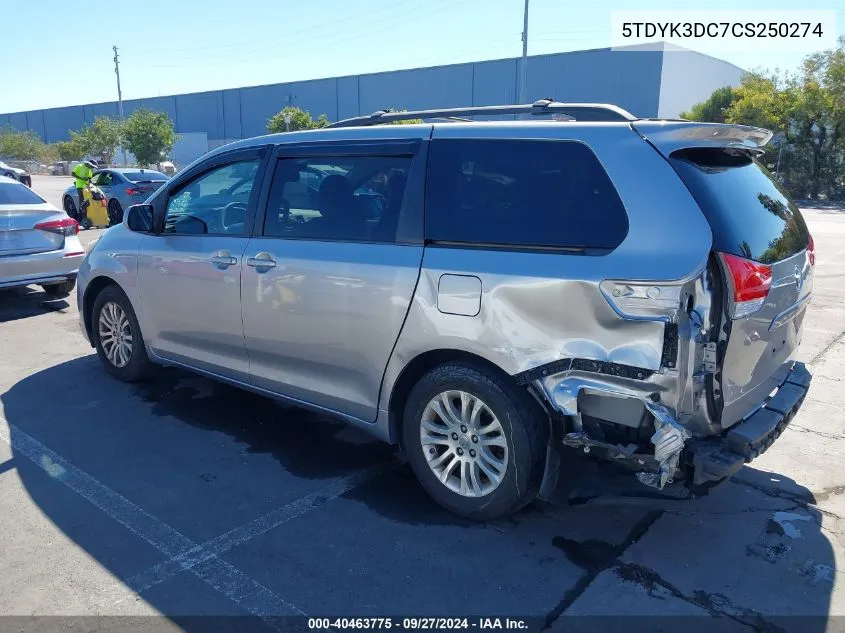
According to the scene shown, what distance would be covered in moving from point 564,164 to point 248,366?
247 centimetres

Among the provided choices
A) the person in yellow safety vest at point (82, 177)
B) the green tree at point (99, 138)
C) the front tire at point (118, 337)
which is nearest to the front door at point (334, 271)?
the front tire at point (118, 337)

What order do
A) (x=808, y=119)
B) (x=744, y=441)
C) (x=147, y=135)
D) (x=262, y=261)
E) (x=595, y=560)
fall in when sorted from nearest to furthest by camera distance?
1. (x=744, y=441)
2. (x=595, y=560)
3. (x=262, y=261)
4. (x=808, y=119)
5. (x=147, y=135)

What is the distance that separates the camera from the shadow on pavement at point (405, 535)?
2.87m

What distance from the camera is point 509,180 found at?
10.8 ft

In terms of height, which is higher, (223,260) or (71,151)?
(71,151)

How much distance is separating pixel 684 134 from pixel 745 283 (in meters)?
0.73

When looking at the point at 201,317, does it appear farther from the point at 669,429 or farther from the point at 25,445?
the point at 669,429

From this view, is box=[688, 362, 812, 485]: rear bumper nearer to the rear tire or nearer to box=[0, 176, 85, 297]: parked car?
box=[0, 176, 85, 297]: parked car

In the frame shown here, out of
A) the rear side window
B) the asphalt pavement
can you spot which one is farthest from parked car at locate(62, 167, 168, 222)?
the rear side window

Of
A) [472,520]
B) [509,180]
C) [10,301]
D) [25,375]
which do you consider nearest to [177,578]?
[472,520]

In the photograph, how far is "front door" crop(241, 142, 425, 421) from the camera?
11.7 feet

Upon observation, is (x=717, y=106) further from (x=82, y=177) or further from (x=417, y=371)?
(x=417, y=371)

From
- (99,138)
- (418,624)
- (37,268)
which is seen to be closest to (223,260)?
(418,624)

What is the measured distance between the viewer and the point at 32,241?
7.92 metres
